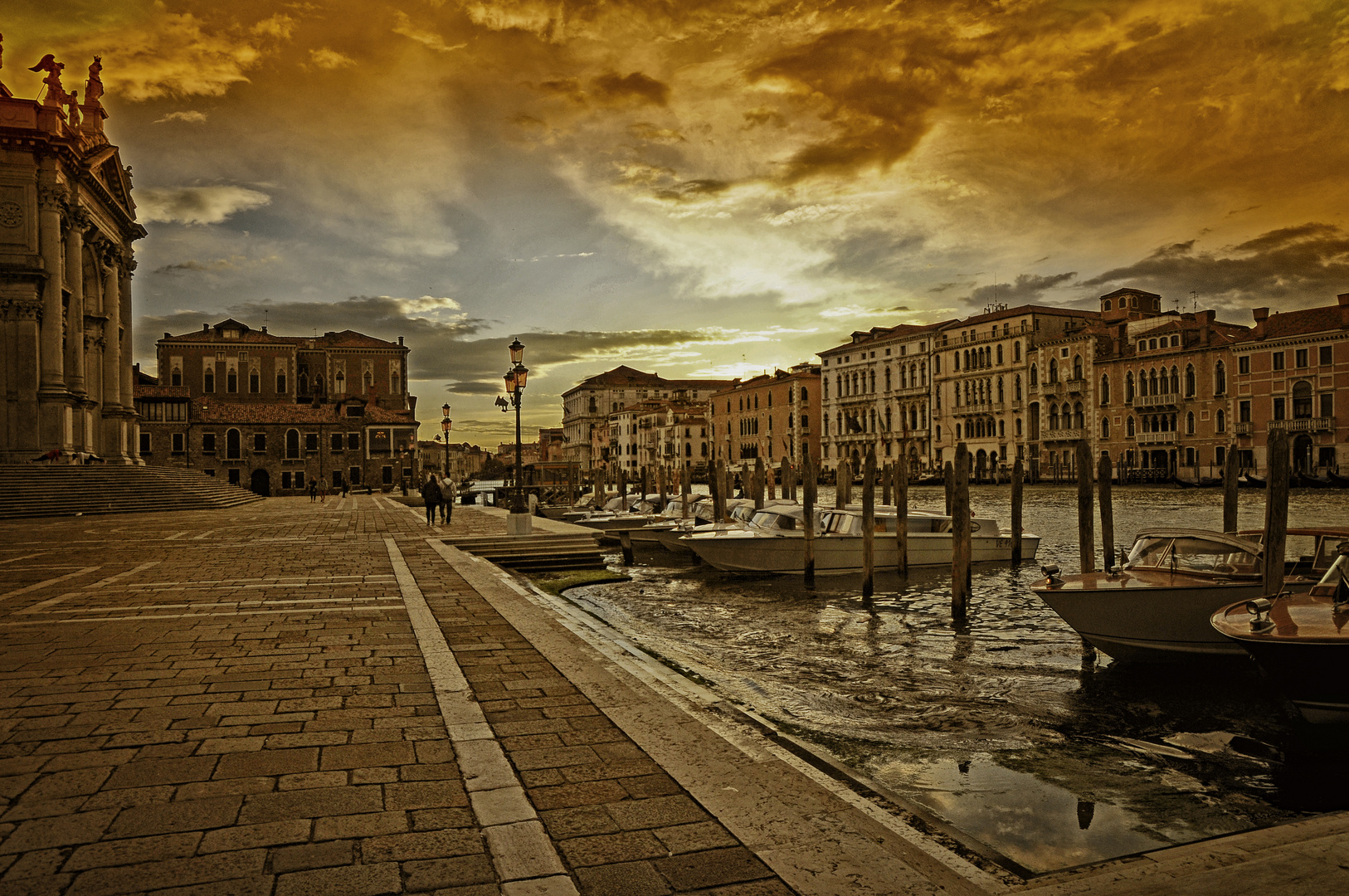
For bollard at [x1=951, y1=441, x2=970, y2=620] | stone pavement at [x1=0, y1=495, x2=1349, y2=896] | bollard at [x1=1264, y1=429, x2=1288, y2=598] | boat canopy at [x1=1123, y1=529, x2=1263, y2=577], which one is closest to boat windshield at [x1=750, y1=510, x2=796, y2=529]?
bollard at [x1=951, y1=441, x2=970, y2=620]

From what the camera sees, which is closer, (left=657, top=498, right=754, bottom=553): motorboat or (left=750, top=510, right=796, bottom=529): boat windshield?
(left=750, top=510, right=796, bottom=529): boat windshield

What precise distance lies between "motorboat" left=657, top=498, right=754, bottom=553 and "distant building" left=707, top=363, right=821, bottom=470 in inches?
2130

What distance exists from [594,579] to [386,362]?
234 feet

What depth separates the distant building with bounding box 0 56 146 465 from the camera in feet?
123

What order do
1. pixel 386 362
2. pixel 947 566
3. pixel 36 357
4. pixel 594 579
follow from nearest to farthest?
pixel 594 579, pixel 947 566, pixel 36 357, pixel 386 362

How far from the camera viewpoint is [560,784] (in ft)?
14.9

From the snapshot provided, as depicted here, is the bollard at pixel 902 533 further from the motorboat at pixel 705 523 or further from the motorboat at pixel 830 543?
the motorboat at pixel 705 523

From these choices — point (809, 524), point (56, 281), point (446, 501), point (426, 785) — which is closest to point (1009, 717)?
point (426, 785)

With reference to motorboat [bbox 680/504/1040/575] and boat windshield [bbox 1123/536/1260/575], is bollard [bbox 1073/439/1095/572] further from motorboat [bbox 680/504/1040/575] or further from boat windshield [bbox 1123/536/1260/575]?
motorboat [bbox 680/504/1040/575]

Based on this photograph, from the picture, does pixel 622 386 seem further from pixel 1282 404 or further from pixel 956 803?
pixel 956 803

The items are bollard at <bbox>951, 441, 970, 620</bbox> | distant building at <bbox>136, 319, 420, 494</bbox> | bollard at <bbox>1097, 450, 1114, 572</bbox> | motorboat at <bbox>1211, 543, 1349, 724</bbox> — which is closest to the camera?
motorboat at <bbox>1211, 543, 1349, 724</bbox>

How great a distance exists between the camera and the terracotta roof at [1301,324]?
51.5 m

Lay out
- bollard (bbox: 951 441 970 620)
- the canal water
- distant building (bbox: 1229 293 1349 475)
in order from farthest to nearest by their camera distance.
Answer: distant building (bbox: 1229 293 1349 475), bollard (bbox: 951 441 970 620), the canal water

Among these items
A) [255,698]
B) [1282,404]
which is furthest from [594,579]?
[1282,404]
